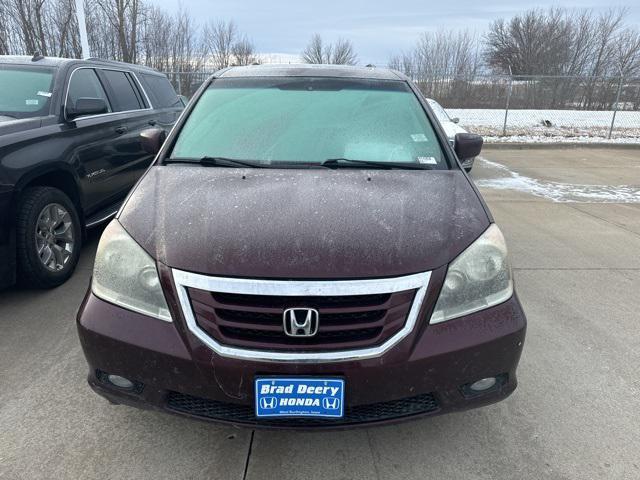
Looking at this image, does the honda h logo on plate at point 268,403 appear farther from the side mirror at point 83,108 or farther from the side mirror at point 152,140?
the side mirror at point 83,108

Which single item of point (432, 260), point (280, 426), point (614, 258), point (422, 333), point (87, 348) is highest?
point (432, 260)

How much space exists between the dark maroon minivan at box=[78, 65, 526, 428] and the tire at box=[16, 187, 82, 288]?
5.36ft

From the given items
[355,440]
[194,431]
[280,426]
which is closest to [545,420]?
[355,440]

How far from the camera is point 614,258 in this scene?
15.1 ft

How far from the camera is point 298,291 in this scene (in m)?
1.64

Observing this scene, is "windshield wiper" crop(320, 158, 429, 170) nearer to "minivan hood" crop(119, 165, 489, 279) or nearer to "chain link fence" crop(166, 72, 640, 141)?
"minivan hood" crop(119, 165, 489, 279)

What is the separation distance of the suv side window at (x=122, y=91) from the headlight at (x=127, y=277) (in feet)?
11.1

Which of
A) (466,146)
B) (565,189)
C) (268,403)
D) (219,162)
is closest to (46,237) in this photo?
(219,162)

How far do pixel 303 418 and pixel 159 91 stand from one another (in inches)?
213

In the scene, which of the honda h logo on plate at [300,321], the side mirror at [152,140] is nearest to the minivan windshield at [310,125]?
the side mirror at [152,140]

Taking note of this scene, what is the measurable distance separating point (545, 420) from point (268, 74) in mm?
2654

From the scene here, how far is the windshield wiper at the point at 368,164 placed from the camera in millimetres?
2512

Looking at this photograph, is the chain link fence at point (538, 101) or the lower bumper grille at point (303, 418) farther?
the chain link fence at point (538, 101)

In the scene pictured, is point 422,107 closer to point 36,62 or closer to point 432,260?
point 432,260
